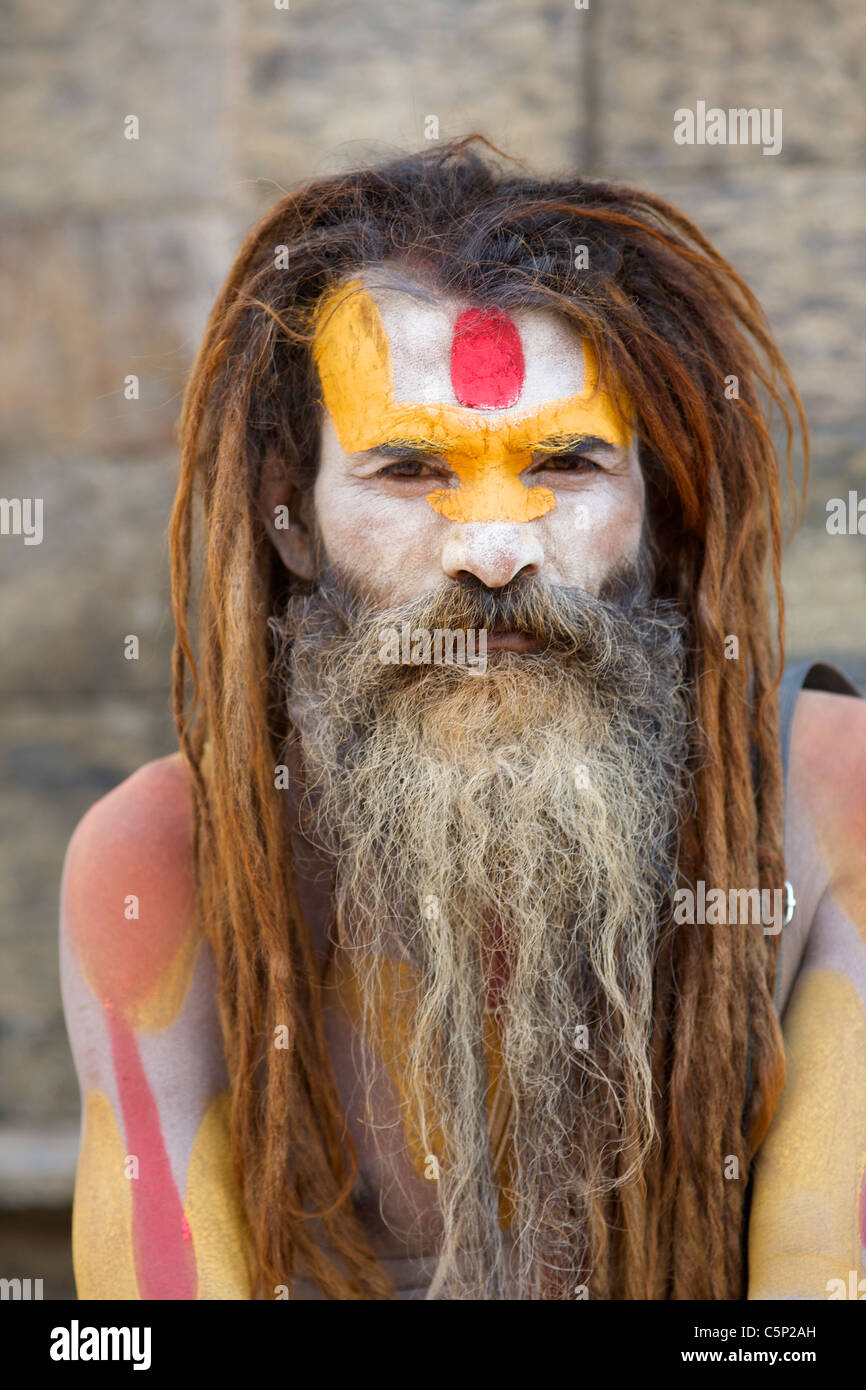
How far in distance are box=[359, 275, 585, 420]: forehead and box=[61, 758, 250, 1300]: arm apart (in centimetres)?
Answer: 73

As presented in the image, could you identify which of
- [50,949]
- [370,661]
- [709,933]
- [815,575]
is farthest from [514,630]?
[50,949]

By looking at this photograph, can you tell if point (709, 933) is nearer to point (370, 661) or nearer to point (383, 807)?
point (383, 807)

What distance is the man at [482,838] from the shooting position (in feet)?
5.67

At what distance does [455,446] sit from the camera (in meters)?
1.73

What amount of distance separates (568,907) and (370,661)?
42 cm

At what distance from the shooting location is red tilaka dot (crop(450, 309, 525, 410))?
1734mm

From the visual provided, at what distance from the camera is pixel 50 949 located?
9.62 feet

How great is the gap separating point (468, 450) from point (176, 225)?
138cm
